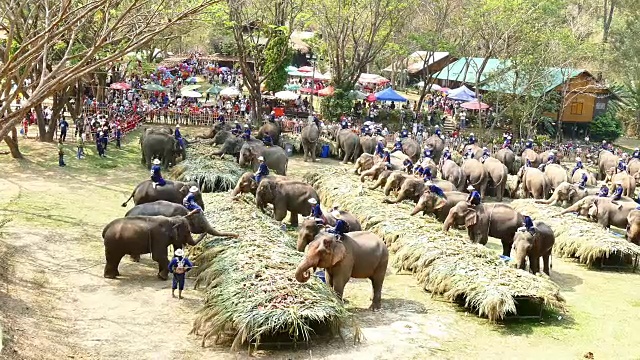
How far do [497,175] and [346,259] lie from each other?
14218 millimetres

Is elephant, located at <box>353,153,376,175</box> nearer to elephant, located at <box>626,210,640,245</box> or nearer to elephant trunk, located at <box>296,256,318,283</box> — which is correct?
elephant, located at <box>626,210,640,245</box>

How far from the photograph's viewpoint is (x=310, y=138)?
28.6m

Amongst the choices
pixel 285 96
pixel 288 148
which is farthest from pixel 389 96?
pixel 288 148

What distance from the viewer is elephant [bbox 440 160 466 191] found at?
24344 mm

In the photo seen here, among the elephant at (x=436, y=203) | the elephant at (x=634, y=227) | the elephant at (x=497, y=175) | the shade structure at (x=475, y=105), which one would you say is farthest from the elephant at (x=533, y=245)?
the shade structure at (x=475, y=105)

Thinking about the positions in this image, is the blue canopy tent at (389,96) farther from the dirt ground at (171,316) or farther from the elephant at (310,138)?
the dirt ground at (171,316)

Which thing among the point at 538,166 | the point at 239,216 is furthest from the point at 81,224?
the point at 538,166

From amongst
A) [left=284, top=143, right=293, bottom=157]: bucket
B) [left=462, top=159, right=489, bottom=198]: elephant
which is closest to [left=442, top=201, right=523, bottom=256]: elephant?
[left=462, top=159, right=489, bottom=198]: elephant

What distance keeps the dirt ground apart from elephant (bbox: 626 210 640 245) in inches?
91.7

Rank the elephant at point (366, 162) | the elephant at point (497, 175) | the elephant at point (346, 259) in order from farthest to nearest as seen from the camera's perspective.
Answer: the elephant at point (497, 175)
the elephant at point (366, 162)
the elephant at point (346, 259)

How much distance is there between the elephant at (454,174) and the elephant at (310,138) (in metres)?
6.12

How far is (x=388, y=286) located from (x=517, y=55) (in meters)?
25.2

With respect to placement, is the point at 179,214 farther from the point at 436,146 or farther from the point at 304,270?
the point at 436,146

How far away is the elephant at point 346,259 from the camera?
1174 centimetres
